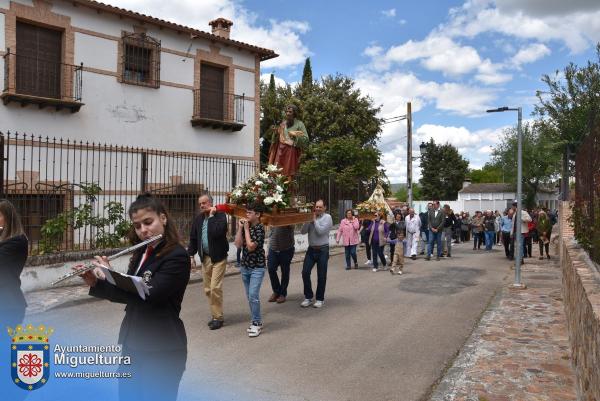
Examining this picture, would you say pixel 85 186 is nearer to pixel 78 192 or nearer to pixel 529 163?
pixel 78 192

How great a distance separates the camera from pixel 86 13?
14.3m

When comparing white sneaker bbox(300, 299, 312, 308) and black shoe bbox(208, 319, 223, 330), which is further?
white sneaker bbox(300, 299, 312, 308)

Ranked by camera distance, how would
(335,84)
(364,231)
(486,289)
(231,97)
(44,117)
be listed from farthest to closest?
(335,84), (231,97), (364,231), (44,117), (486,289)

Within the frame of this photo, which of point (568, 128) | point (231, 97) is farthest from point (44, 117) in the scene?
point (568, 128)

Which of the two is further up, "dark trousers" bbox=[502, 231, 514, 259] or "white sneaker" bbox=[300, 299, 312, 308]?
"dark trousers" bbox=[502, 231, 514, 259]

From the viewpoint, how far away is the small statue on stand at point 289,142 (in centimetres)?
927

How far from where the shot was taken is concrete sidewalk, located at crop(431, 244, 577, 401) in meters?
4.88

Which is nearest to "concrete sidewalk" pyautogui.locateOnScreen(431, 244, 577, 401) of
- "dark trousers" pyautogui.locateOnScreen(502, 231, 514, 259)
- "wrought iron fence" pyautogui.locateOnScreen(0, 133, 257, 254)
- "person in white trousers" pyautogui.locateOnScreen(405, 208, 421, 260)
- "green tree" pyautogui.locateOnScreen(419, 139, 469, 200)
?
"person in white trousers" pyautogui.locateOnScreen(405, 208, 421, 260)

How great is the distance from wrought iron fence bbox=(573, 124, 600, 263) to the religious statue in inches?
188

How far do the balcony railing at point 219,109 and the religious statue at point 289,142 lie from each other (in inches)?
318

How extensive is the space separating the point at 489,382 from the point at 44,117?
1280 centimetres

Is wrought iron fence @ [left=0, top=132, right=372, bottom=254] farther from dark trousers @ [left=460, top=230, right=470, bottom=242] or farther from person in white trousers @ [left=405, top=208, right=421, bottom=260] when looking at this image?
dark trousers @ [left=460, top=230, right=470, bottom=242]

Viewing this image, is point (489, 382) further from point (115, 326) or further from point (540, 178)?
point (540, 178)

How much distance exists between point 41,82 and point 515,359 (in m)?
13.3
